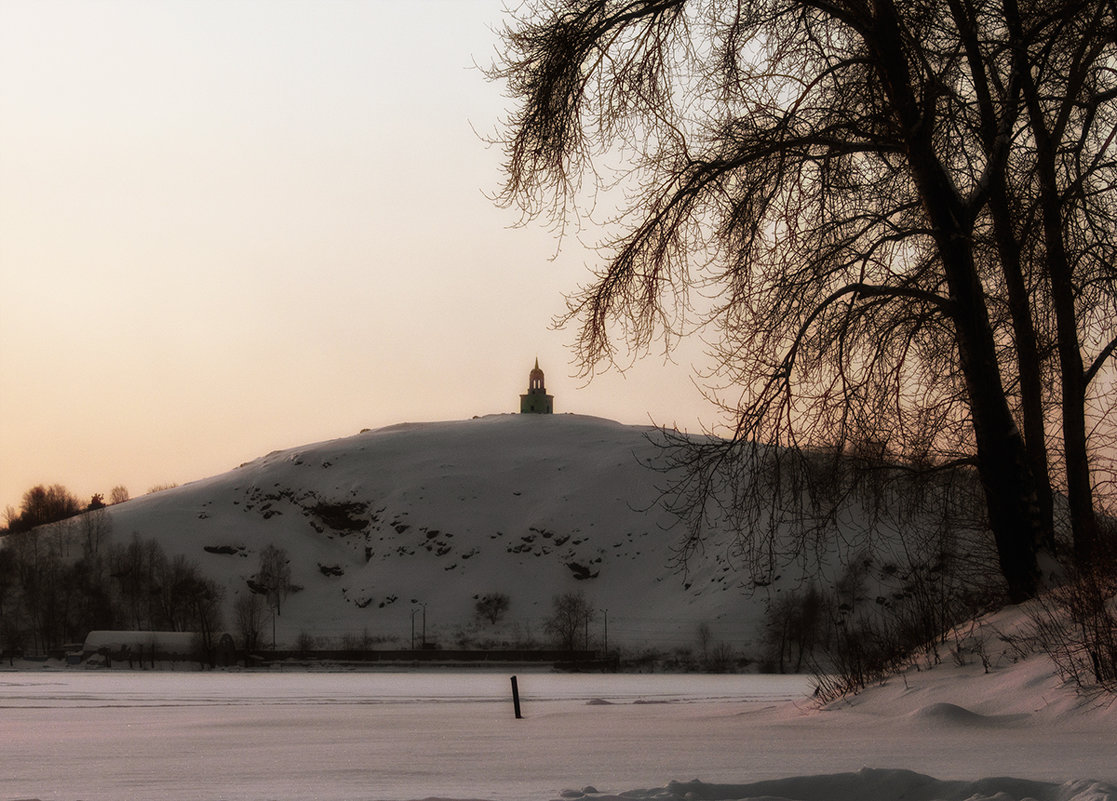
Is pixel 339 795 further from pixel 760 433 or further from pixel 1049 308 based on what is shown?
pixel 1049 308

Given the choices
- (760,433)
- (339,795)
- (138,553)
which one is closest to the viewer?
(339,795)

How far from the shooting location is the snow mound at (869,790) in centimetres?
746

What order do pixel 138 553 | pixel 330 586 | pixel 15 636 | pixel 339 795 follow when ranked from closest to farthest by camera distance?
pixel 339 795 → pixel 15 636 → pixel 138 553 → pixel 330 586

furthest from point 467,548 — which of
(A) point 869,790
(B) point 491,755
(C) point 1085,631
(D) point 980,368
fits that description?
(A) point 869,790

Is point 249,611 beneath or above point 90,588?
beneath

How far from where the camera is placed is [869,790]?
7.95 meters

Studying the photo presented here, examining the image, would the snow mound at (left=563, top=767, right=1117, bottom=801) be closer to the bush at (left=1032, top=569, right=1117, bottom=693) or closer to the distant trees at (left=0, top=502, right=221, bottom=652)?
the bush at (left=1032, top=569, right=1117, bottom=693)

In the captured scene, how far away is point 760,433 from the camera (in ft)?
Answer: 48.4

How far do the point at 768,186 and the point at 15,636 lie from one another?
13529 cm

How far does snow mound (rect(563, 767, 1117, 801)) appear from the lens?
746 centimetres

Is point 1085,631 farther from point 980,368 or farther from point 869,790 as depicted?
→ point 869,790

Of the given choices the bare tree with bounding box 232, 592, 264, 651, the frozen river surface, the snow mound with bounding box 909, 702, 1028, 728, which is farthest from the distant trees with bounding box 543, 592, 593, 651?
the snow mound with bounding box 909, 702, 1028, 728

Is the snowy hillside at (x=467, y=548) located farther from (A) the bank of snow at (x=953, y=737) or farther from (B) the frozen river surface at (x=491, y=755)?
(A) the bank of snow at (x=953, y=737)

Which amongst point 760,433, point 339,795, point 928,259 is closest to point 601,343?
point 760,433
